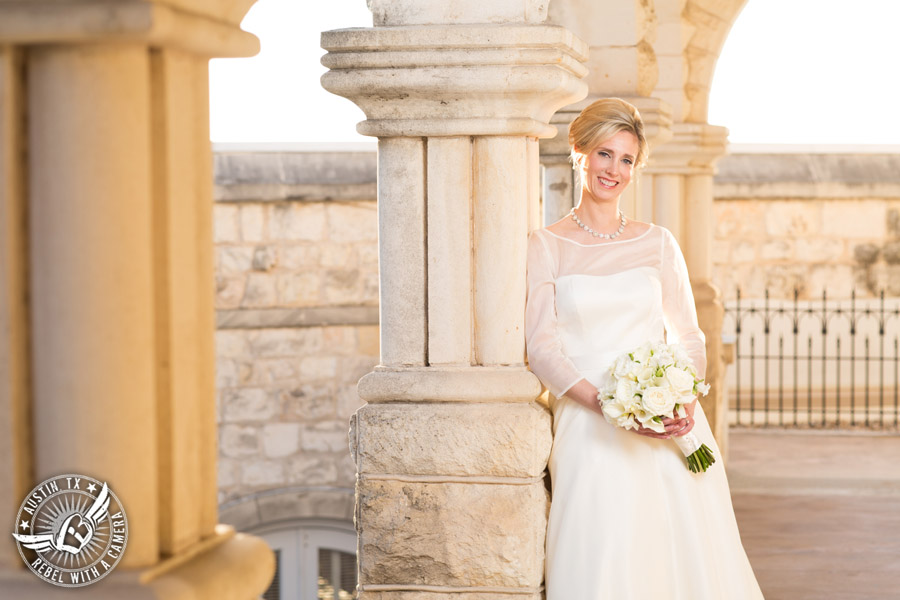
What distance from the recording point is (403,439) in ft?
10.4

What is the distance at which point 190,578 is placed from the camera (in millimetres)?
1590

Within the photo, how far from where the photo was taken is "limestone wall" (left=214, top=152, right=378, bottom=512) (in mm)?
9883

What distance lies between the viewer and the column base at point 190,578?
153 centimetres

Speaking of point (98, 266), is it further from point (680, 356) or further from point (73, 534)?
point (680, 356)

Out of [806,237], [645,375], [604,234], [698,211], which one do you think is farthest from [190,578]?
[806,237]

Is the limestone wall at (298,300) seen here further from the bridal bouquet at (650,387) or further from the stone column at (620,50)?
the bridal bouquet at (650,387)

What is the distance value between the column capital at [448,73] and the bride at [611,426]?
0.34 m

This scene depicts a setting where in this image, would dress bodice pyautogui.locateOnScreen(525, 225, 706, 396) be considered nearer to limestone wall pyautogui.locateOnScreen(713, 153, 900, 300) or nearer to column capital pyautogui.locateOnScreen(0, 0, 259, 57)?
column capital pyautogui.locateOnScreen(0, 0, 259, 57)

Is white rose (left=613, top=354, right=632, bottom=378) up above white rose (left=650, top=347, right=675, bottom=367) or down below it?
below

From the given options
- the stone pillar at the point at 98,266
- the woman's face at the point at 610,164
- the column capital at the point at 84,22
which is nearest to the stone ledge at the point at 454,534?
the woman's face at the point at 610,164

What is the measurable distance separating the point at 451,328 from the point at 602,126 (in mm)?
686

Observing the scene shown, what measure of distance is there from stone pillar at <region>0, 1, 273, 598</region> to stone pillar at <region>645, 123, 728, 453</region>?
591 cm

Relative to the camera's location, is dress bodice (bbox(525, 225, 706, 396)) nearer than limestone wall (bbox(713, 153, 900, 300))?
Yes

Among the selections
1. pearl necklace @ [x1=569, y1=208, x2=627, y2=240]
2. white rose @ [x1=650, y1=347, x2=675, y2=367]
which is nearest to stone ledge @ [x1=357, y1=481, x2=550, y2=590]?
white rose @ [x1=650, y1=347, x2=675, y2=367]
